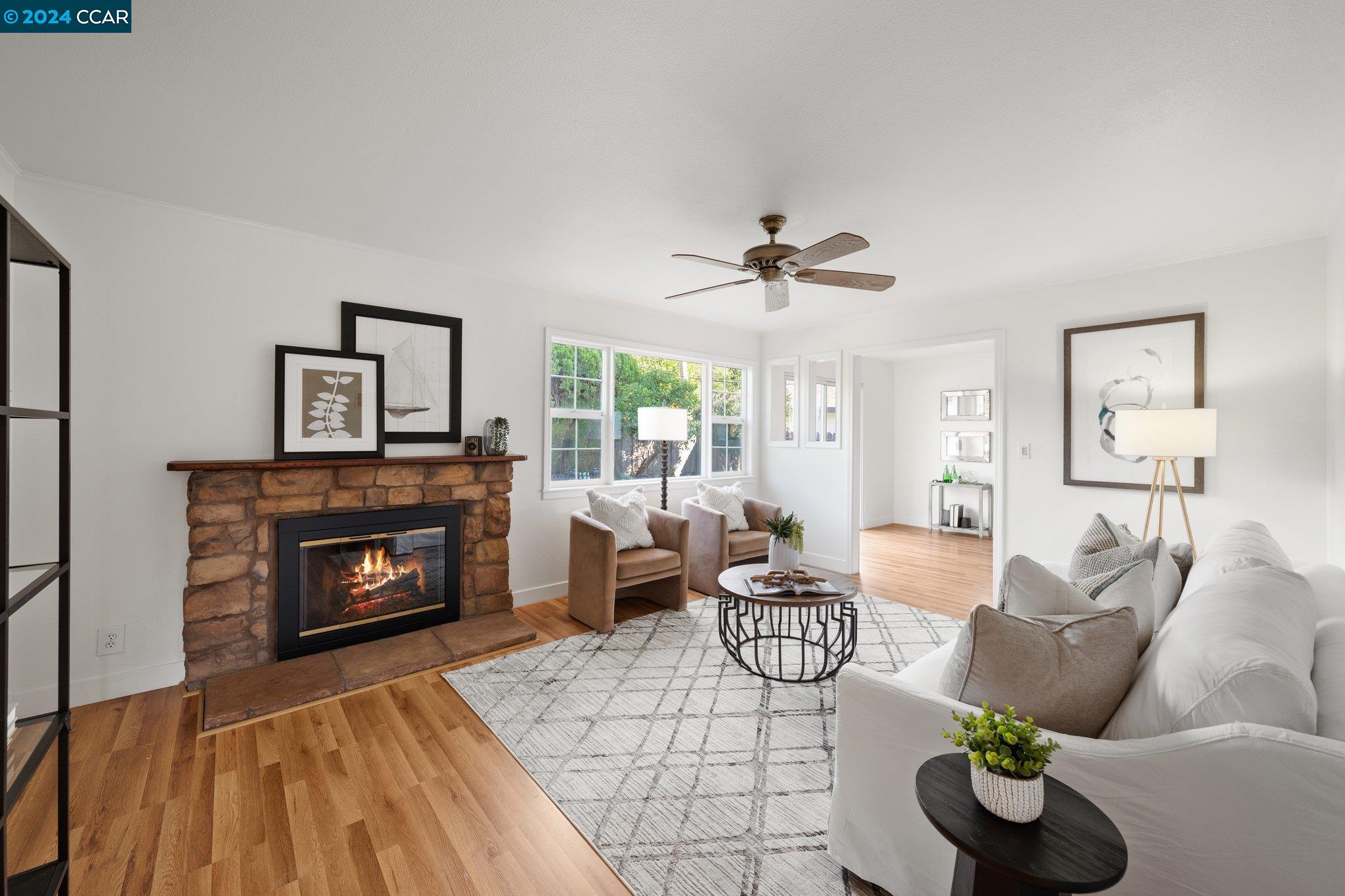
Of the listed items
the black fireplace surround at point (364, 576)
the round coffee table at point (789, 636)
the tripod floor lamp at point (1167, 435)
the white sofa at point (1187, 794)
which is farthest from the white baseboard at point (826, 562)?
the white sofa at point (1187, 794)

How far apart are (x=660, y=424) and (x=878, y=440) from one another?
15.7 feet

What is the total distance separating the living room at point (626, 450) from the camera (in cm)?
138

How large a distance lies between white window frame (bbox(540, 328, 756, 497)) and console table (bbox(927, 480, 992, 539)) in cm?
320

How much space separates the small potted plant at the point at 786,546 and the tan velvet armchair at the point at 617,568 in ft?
3.26

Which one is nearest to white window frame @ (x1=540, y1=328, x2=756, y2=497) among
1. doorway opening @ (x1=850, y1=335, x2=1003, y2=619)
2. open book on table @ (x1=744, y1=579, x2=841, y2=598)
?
doorway opening @ (x1=850, y1=335, x2=1003, y2=619)

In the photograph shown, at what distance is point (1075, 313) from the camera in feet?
13.2

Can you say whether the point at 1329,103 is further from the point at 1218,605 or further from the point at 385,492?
the point at 385,492

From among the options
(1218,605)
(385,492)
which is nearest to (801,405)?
(385,492)

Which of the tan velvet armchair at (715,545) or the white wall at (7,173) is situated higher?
the white wall at (7,173)

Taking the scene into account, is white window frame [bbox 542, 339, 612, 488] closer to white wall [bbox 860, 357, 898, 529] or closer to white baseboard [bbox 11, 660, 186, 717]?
white baseboard [bbox 11, 660, 186, 717]

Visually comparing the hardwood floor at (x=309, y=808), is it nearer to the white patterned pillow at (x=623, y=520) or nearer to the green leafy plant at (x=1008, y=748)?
the green leafy plant at (x=1008, y=748)

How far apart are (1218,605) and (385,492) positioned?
3796mm

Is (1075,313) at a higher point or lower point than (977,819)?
higher

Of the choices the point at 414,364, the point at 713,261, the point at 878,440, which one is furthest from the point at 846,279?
the point at 878,440
